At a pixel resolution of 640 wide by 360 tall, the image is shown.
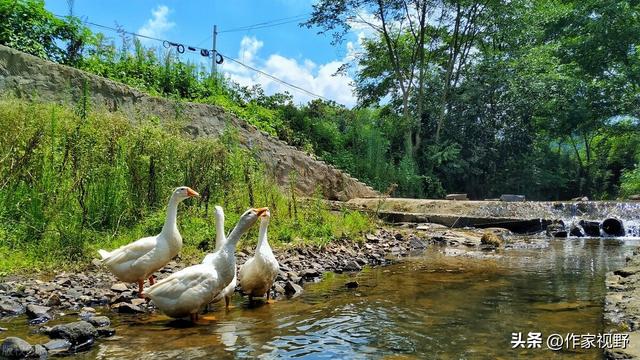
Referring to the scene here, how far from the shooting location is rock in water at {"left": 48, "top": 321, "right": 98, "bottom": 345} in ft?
14.3

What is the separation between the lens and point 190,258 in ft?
24.7

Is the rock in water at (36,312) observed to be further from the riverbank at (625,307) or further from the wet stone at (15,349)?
the riverbank at (625,307)

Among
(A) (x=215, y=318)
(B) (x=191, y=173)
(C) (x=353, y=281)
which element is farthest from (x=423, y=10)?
(A) (x=215, y=318)

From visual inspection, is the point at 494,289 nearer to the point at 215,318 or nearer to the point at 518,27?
the point at 215,318

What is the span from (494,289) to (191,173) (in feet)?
18.0

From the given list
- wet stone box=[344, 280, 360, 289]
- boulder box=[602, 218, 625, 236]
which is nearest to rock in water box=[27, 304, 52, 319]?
wet stone box=[344, 280, 360, 289]

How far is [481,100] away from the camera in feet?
86.8

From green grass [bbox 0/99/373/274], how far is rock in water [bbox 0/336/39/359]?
2.50 m

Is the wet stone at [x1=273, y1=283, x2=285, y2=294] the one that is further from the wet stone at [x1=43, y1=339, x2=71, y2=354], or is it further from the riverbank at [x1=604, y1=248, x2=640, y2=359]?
the riverbank at [x1=604, y1=248, x2=640, y2=359]

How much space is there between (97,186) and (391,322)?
202 inches

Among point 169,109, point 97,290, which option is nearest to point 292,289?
point 97,290

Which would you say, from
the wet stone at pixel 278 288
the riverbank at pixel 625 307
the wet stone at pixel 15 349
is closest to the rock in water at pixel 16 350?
the wet stone at pixel 15 349

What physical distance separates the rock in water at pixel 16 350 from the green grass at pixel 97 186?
2501mm

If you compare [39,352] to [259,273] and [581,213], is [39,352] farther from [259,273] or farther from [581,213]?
[581,213]
